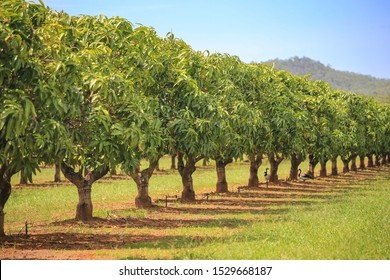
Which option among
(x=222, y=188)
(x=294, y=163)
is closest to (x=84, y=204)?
(x=222, y=188)

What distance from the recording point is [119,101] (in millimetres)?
21812

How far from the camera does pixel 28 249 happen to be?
20188mm

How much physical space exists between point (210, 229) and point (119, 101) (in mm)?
7237

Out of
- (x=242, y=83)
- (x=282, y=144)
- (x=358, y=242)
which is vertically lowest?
(x=358, y=242)

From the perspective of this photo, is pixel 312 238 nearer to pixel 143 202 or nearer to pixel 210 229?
pixel 210 229

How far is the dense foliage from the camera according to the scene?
17.0m

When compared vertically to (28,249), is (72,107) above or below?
above

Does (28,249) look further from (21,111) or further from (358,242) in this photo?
(358,242)

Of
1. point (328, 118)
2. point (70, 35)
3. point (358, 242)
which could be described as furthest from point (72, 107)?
point (328, 118)

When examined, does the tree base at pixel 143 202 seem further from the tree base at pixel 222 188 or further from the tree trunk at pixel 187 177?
the tree base at pixel 222 188

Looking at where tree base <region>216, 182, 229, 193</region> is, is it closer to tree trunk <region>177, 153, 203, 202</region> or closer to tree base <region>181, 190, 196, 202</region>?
tree trunk <region>177, 153, 203, 202</region>

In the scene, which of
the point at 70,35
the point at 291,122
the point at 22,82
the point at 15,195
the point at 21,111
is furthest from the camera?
the point at 15,195

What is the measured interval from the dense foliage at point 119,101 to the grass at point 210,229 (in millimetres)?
2685

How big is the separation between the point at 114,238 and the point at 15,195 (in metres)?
24.7
